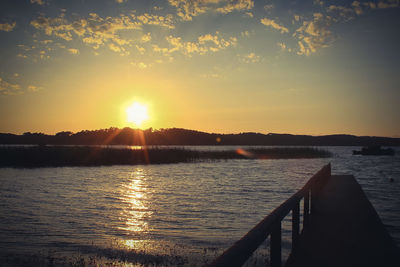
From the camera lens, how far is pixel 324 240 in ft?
20.8

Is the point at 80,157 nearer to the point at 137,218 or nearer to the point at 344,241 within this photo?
the point at 137,218

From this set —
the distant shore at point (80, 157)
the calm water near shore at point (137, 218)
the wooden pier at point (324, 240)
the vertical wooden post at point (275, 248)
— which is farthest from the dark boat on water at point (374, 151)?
the vertical wooden post at point (275, 248)

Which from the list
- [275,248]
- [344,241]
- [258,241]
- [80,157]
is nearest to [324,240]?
[344,241]

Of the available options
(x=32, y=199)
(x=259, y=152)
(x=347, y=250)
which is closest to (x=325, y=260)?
(x=347, y=250)

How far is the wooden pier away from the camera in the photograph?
3.31 m

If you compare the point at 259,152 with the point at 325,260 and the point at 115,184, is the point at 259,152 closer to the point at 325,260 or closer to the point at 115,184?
the point at 115,184

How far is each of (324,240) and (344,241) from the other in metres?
0.38

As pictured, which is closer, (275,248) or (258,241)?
(258,241)

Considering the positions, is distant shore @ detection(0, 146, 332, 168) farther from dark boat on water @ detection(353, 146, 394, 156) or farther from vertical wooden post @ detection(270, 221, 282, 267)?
dark boat on water @ detection(353, 146, 394, 156)

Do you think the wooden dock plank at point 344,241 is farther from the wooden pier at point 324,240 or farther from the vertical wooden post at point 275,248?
the vertical wooden post at point 275,248

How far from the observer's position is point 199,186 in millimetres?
21719

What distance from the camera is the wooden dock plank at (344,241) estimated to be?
518 centimetres

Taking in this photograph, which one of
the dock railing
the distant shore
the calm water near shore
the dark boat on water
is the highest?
the dark boat on water

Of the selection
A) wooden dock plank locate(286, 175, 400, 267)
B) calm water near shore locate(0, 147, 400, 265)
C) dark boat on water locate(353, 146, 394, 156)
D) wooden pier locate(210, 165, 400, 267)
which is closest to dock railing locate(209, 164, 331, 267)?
wooden pier locate(210, 165, 400, 267)
